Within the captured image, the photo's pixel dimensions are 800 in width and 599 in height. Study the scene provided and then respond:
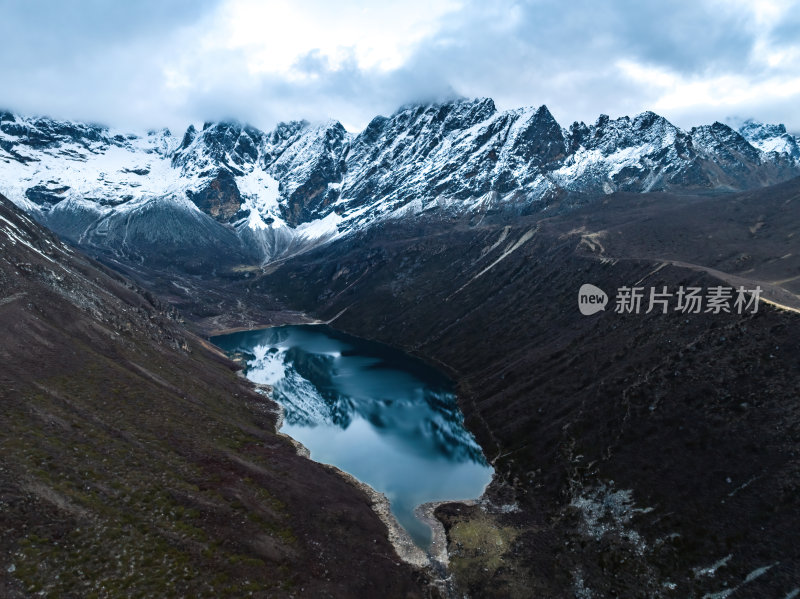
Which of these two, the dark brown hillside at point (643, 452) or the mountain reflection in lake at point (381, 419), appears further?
the mountain reflection in lake at point (381, 419)

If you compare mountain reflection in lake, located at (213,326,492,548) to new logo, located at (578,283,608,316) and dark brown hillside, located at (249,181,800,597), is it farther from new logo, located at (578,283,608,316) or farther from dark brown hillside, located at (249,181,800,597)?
new logo, located at (578,283,608,316)

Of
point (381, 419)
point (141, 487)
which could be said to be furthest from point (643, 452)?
point (141, 487)

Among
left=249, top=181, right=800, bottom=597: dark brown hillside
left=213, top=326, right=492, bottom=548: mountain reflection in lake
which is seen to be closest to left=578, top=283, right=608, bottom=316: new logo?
left=249, top=181, right=800, bottom=597: dark brown hillside

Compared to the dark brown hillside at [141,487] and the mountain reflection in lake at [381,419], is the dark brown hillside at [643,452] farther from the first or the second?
the dark brown hillside at [141,487]

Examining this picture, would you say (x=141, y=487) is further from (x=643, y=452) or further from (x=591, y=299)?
(x=591, y=299)

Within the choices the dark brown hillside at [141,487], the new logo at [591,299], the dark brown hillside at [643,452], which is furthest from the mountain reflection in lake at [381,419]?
the new logo at [591,299]

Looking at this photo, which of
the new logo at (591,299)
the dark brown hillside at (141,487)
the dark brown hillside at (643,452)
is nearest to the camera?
the dark brown hillside at (141,487)

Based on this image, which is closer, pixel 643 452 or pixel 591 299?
pixel 643 452

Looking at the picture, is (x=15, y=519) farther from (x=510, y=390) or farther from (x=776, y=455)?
(x=510, y=390)
